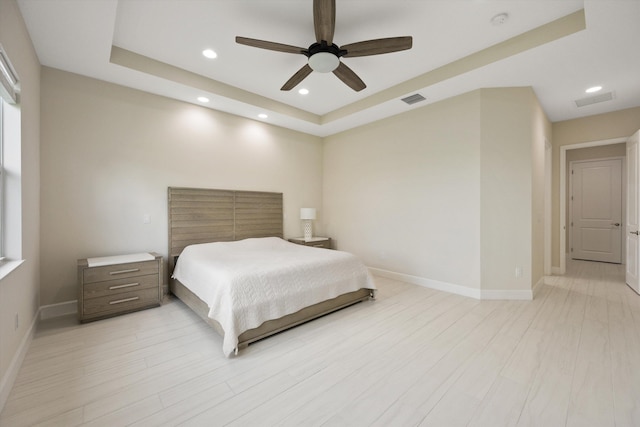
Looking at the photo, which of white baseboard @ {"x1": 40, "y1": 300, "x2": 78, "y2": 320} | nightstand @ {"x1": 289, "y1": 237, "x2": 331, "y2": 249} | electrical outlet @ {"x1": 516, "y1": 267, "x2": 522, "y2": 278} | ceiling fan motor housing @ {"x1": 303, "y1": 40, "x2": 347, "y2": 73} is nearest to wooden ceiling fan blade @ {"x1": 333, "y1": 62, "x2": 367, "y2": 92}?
ceiling fan motor housing @ {"x1": 303, "y1": 40, "x2": 347, "y2": 73}

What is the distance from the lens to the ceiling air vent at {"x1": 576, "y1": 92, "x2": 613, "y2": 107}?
3.64m

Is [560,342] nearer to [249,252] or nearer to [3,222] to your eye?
[249,252]

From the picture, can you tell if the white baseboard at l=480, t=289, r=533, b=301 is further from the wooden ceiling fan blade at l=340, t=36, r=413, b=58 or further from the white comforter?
the wooden ceiling fan blade at l=340, t=36, r=413, b=58

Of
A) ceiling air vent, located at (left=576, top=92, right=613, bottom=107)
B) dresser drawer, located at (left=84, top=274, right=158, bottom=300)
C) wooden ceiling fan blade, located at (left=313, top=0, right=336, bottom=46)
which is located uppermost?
ceiling air vent, located at (left=576, top=92, right=613, bottom=107)

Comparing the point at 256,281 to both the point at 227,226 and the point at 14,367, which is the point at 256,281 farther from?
the point at 227,226

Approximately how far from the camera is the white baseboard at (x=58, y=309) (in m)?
2.87

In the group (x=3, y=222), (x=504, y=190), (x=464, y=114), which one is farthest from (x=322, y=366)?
(x=464, y=114)

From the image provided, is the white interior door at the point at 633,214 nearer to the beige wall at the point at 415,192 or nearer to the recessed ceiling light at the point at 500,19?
the beige wall at the point at 415,192

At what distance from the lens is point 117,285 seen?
2920 mm

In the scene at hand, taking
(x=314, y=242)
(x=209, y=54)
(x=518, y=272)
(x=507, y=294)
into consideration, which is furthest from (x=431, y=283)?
(x=209, y=54)

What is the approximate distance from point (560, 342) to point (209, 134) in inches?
191

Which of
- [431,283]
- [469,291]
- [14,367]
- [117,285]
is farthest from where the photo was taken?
[431,283]

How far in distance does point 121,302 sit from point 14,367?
109 cm

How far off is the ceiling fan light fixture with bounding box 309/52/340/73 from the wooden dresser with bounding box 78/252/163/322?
9.07ft
